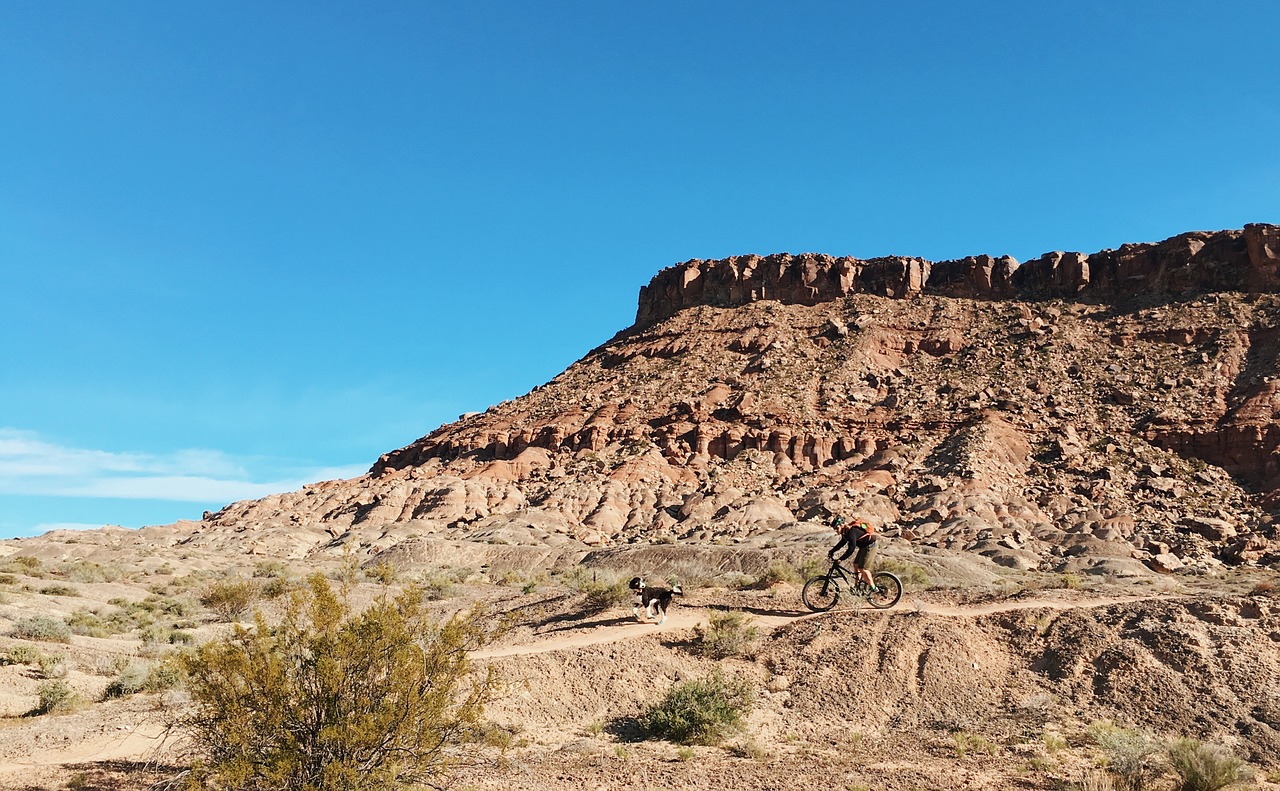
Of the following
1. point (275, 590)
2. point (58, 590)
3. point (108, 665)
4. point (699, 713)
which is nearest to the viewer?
point (699, 713)

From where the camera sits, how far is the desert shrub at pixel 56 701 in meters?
12.2

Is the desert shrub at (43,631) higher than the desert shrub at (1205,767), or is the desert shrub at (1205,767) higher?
the desert shrub at (43,631)

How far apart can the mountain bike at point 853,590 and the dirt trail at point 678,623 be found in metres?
0.25

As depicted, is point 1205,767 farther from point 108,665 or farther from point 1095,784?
point 108,665

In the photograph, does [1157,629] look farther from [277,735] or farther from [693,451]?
[693,451]

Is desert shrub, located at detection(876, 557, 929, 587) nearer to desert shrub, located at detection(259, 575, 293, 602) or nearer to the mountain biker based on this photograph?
the mountain biker

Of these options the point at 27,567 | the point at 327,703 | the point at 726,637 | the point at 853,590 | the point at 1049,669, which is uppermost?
the point at 27,567

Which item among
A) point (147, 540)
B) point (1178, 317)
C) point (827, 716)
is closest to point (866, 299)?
point (1178, 317)

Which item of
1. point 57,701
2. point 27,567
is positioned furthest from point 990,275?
point 57,701

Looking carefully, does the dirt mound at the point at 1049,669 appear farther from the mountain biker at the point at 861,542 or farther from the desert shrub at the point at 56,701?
the desert shrub at the point at 56,701

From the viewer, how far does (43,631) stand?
18.4 metres

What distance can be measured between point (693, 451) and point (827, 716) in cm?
4748

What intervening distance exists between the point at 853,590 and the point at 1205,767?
6137mm

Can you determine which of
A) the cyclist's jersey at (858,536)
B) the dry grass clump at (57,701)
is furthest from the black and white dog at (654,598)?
the dry grass clump at (57,701)
